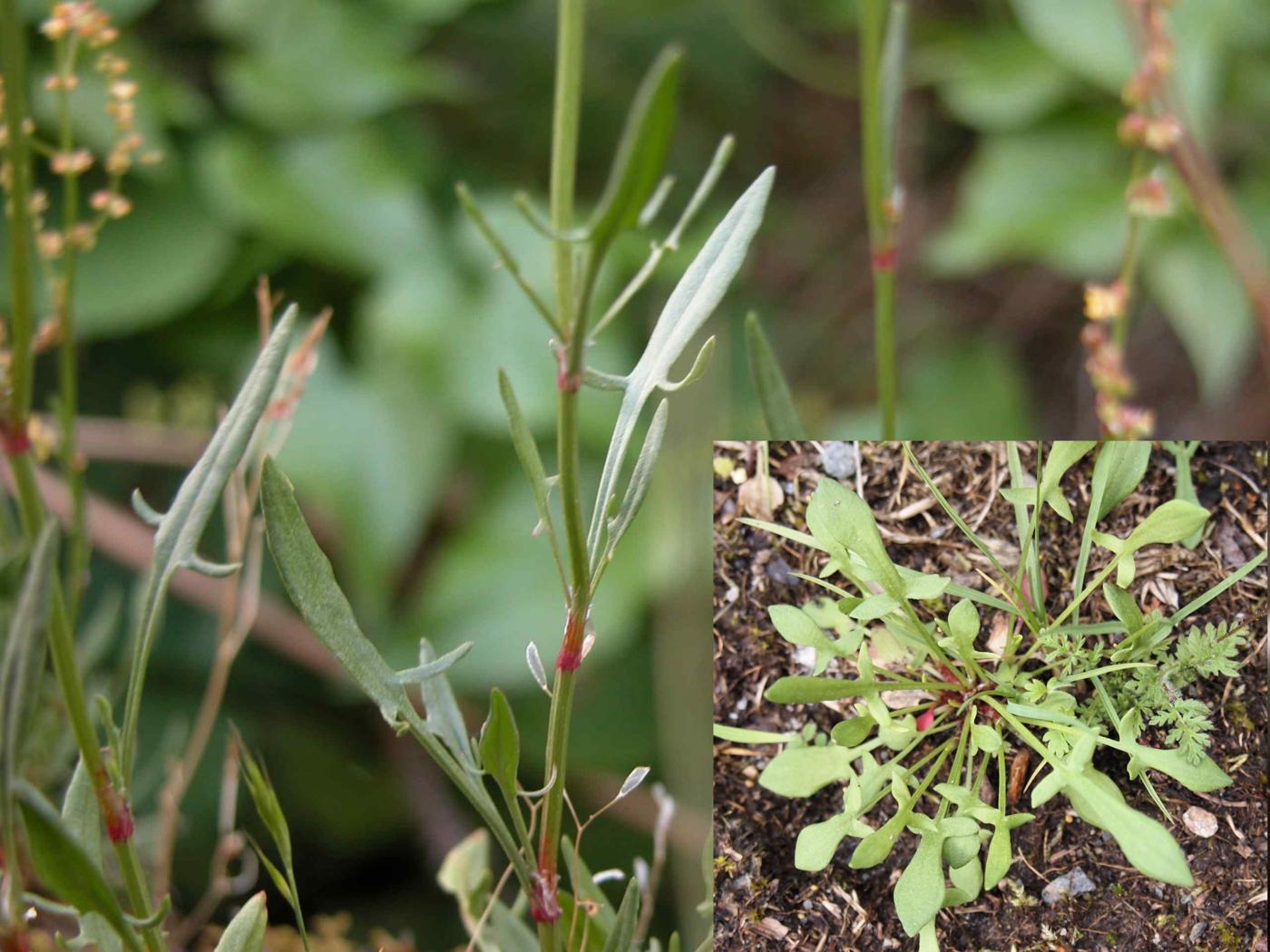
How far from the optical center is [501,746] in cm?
21

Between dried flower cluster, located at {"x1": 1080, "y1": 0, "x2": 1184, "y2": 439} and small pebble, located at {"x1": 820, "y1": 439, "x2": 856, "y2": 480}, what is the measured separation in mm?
65

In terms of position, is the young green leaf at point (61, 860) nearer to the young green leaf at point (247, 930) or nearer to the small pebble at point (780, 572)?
the young green leaf at point (247, 930)

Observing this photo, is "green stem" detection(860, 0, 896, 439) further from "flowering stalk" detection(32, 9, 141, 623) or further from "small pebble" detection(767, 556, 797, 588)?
"flowering stalk" detection(32, 9, 141, 623)

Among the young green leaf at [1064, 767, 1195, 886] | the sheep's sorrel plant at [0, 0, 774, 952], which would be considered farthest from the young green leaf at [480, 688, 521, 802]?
the young green leaf at [1064, 767, 1195, 886]

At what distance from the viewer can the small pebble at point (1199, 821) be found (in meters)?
0.24

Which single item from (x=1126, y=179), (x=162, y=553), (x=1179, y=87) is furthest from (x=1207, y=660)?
(x=1126, y=179)

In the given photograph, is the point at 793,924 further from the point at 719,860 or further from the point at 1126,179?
the point at 1126,179

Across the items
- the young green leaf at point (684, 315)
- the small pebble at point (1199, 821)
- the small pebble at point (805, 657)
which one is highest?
the young green leaf at point (684, 315)

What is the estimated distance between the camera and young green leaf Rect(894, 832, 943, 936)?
21 centimetres

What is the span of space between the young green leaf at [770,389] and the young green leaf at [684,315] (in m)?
0.04

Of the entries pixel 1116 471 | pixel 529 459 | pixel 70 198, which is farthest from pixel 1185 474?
pixel 70 198

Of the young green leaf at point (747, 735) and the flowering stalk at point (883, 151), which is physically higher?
the flowering stalk at point (883, 151)

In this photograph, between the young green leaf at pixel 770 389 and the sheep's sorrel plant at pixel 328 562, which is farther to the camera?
the young green leaf at pixel 770 389

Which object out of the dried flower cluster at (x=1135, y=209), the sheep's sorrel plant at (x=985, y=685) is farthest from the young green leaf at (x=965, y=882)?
the dried flower cluster at (x=1135, y=209)
